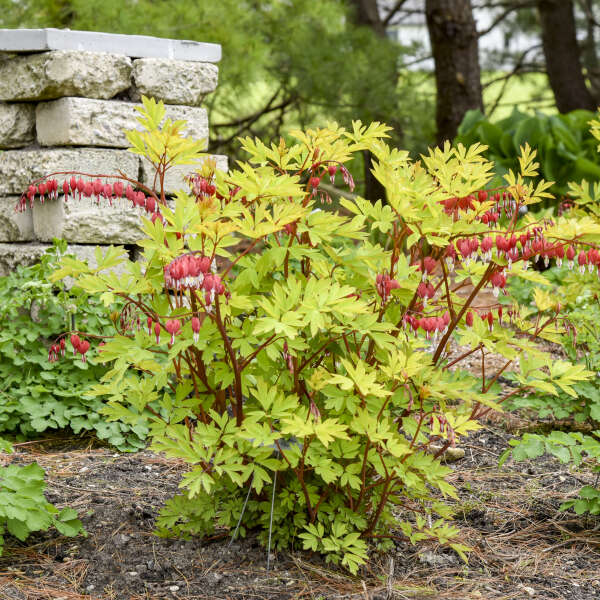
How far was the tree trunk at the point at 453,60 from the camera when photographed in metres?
7.06

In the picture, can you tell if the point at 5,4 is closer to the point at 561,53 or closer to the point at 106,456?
the point at 106,456

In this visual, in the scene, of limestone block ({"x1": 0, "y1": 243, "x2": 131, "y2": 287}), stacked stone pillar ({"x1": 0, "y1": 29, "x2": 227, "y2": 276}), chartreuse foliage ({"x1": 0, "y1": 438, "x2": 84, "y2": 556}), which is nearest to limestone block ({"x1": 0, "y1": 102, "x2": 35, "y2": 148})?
stacked stone pillar ({"x1": 0, "y1": 29, "x2": 227, "y2": 276})

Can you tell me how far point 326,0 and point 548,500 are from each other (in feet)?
21.1

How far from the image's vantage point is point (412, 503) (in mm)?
2545

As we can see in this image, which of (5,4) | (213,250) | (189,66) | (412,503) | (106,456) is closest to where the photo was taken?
(213,250)

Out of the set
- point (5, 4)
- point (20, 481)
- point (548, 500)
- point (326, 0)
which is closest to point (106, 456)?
point (20, 481)

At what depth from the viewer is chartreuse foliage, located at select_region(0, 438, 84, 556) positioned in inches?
81.4

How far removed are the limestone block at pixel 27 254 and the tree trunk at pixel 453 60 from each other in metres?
4.71

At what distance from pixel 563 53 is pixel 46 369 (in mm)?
8293

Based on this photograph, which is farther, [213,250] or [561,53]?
[561,53]

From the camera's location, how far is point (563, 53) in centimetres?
941

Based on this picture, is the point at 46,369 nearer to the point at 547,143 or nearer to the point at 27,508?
the point at 27,508

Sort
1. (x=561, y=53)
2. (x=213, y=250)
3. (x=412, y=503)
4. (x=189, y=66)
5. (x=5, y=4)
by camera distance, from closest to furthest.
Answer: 1. (x=213, y=250)
2. (x=412, y=503)
3. (x=189, y=66)
4. (x=5, y=4)
5. (x=561, y=53)

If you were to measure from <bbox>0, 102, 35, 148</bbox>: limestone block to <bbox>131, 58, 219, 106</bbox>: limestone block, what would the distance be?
567 mm
